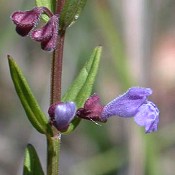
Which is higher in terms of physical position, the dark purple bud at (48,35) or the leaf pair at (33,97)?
the dark purple bud at (48,35)

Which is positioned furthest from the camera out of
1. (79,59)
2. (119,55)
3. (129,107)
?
(79,59)

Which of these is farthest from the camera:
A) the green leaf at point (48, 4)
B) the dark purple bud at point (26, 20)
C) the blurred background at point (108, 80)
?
the blurred background at point (108, 80)

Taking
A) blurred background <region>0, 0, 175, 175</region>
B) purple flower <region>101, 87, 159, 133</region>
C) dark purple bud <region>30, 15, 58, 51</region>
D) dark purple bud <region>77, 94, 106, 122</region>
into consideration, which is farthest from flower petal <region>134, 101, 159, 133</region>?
blurred background <region>0, 0, 175, 175</region>

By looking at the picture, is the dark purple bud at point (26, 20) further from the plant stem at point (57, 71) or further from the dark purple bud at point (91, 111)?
the dark purple bud at point (91, 111)

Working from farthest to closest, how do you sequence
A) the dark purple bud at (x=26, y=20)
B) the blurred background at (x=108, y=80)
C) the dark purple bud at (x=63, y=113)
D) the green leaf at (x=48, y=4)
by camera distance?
Answer: the blurred background at (x=108, y=80), the green leaf at (x=48, y=4), the dark purple bud at (x=26, y=20), the dark purple bud at (x=63, y=113)

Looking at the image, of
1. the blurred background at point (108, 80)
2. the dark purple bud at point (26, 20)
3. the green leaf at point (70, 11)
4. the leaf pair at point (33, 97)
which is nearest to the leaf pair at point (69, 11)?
the green leaf at point (70, 11)

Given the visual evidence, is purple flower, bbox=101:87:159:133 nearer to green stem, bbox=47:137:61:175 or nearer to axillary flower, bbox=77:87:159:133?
axillary flower, bbox=77:87:159:133

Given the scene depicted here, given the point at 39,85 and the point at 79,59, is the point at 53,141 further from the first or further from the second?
the point at 39,85

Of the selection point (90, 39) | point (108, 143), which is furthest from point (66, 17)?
point (90, 39)
